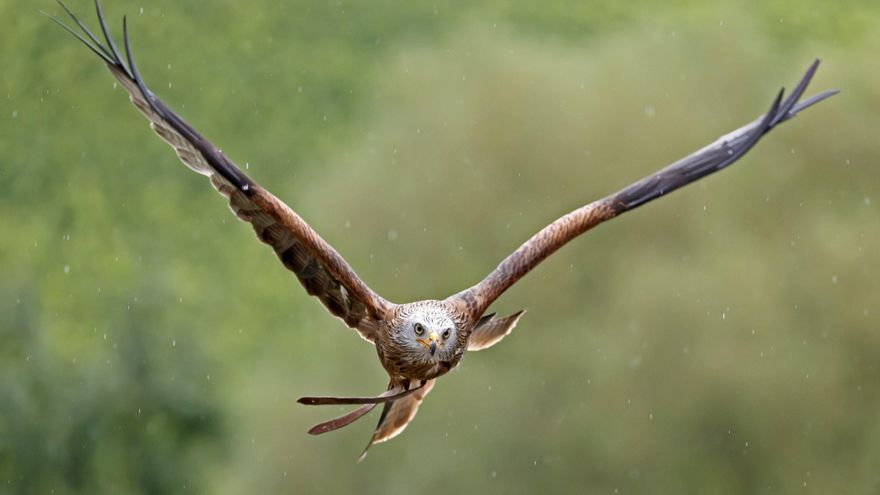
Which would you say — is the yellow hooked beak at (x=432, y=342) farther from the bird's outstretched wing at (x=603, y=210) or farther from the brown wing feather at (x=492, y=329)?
the brown wing feather at (x=492, y=329)

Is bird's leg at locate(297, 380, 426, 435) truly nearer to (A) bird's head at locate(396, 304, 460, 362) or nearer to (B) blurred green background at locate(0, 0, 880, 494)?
(A) bird's head at locate(396, 304, 460, 362)

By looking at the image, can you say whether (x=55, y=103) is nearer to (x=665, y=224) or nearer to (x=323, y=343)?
(x=323, y=343)

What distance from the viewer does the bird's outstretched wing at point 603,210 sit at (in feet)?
19.8

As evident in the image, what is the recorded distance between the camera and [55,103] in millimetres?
13469

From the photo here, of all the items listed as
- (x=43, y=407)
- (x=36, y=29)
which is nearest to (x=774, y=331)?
(x=43, y=407)

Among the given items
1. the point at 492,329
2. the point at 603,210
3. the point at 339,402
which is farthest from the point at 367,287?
the point at 603,210

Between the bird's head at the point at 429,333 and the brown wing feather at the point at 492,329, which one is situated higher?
the bird's head at the point at 429,333

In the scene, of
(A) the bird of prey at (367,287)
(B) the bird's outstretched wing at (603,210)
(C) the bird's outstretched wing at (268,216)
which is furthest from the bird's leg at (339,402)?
(B) the bird's outstretched wing at (603,210)

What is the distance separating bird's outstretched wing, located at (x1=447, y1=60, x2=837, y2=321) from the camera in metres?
6.04

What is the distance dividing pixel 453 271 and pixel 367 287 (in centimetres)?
668

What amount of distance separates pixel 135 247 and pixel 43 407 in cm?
174

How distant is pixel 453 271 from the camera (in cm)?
1264

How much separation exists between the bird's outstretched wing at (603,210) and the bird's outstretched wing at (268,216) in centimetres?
44

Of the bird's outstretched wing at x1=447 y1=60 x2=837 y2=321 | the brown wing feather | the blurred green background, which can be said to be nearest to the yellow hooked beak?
the bird's outstretched wing at x1=447 y1=60 x2=837 y2=321
